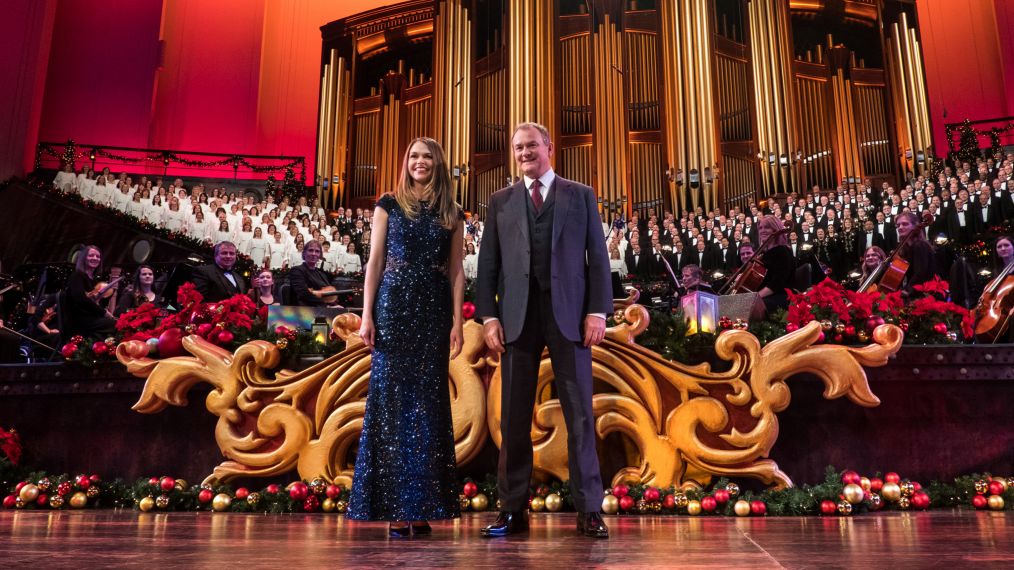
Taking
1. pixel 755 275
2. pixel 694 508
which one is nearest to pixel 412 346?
pixel 694 508

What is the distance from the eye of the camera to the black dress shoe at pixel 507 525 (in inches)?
85.8

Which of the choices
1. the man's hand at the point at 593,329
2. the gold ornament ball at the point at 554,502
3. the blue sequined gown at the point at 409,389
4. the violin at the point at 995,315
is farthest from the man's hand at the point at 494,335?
the violin at the point at 995,315

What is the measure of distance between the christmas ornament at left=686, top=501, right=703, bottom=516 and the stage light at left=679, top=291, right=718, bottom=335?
0.79 m

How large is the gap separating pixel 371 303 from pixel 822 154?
11.3 metres

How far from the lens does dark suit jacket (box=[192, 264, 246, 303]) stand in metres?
5.51

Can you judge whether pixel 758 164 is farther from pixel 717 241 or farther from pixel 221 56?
pixel 221 56

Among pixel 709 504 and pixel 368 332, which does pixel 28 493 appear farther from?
pixel 709 504

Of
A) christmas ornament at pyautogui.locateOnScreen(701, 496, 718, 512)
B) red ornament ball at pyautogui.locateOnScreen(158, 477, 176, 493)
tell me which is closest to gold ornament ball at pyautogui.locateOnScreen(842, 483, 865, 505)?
christmas ornament at pyautogui.locateOnScreen(701, 496, 718, 512)

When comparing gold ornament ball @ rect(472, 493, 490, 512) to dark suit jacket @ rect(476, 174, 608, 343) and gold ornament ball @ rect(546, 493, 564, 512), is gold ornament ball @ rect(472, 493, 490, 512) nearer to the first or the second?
gold ornament ball @ rect(546, 493, 564, 512)

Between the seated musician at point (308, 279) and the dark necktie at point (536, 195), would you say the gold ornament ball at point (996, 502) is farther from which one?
the seated musician at point (308, 279)

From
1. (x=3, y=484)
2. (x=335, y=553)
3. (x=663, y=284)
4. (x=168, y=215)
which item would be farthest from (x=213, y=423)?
(x=168, y=215)

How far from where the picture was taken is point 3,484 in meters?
3.61

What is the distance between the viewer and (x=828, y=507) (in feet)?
9.14

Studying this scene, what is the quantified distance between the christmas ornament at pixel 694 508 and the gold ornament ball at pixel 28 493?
9.56 ft
